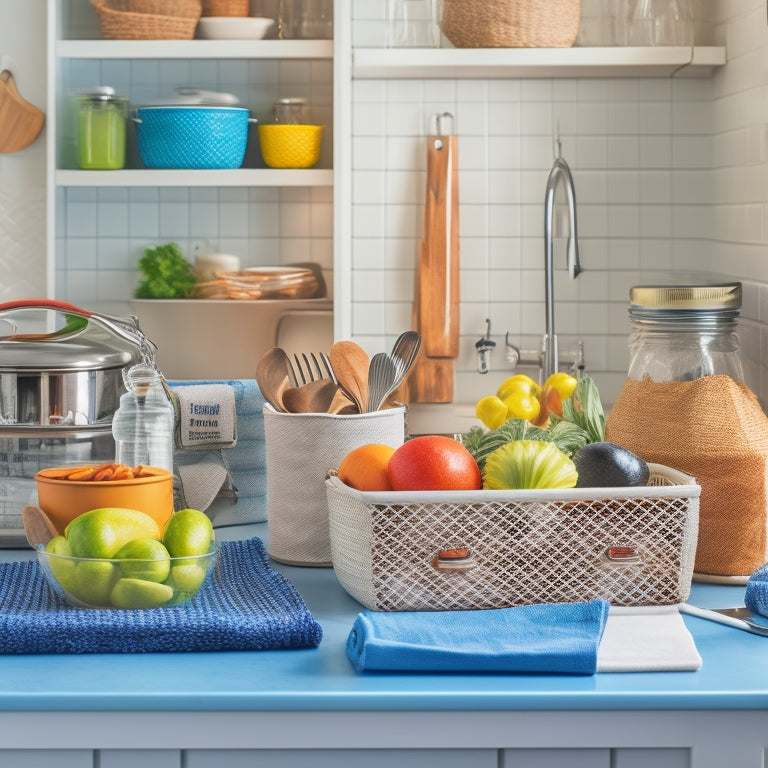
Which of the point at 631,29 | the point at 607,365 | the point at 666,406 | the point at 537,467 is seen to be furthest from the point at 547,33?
the point at 537,467

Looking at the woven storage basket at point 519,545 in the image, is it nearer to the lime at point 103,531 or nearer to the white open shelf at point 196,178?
the lime at point 103,531

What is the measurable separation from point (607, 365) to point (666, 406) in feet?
5.24

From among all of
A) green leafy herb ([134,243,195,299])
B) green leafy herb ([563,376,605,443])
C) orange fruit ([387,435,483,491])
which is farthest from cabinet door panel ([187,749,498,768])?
green leafy herb ([134,243,195,299])

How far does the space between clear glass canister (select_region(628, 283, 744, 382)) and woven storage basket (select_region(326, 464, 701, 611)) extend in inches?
8.1

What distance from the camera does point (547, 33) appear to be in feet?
7.91

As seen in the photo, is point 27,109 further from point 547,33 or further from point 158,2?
point 547,33

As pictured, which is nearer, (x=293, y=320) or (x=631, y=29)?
(x=631, y=29)

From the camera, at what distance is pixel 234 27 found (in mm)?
2604

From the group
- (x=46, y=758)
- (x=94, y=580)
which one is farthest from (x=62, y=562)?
(x=46, y=758)

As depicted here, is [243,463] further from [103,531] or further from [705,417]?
[705,417]

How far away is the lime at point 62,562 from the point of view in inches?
34.8

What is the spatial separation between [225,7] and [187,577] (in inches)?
81.5

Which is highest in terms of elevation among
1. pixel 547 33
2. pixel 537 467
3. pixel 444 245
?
pixel 547 33

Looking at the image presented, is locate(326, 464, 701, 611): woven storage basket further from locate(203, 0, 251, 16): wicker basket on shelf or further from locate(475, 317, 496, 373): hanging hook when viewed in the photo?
locate(203, 0, 251, 16): wicker basket on shelf
